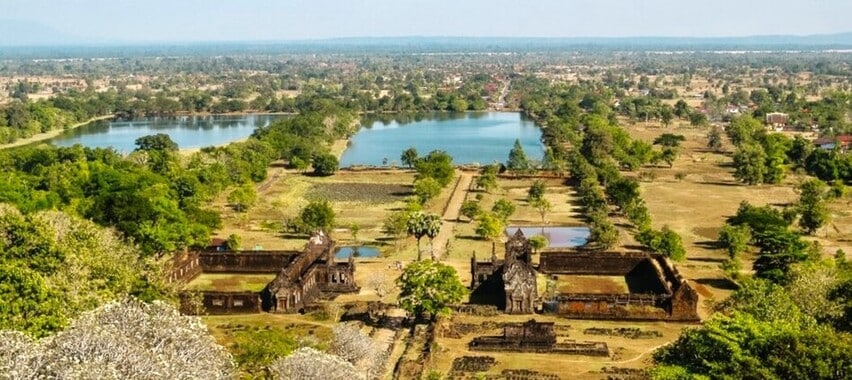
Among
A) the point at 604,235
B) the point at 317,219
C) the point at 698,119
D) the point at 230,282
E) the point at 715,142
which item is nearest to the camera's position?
the point at 230,282

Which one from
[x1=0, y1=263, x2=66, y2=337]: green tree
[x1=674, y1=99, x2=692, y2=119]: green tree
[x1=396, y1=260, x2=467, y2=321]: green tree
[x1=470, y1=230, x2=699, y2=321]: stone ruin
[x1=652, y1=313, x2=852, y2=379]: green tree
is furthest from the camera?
[x1=674, y1=99, x2=692, y2=119]: green tree

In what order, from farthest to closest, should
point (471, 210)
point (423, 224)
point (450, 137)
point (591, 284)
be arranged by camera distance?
point (450, 137), point (471, 210), point (423, 224), point (591, 284)

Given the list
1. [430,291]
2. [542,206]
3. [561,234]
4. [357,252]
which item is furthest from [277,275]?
[542,206]

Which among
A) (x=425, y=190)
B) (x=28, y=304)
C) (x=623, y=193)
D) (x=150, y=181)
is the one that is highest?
(x=28, y=304)

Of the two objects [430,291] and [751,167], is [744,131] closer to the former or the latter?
[751,167]

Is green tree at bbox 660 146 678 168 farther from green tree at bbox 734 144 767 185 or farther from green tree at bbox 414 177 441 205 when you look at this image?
green tree at bbox 414 177 441 205

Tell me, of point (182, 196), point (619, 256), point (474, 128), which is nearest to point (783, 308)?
point (619, 256)

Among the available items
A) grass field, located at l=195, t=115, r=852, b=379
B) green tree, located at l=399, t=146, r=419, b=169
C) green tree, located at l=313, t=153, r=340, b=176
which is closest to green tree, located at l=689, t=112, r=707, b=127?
grass field, located at l=195, t=115, r=852, b=379

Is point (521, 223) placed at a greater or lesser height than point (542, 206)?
lesser
